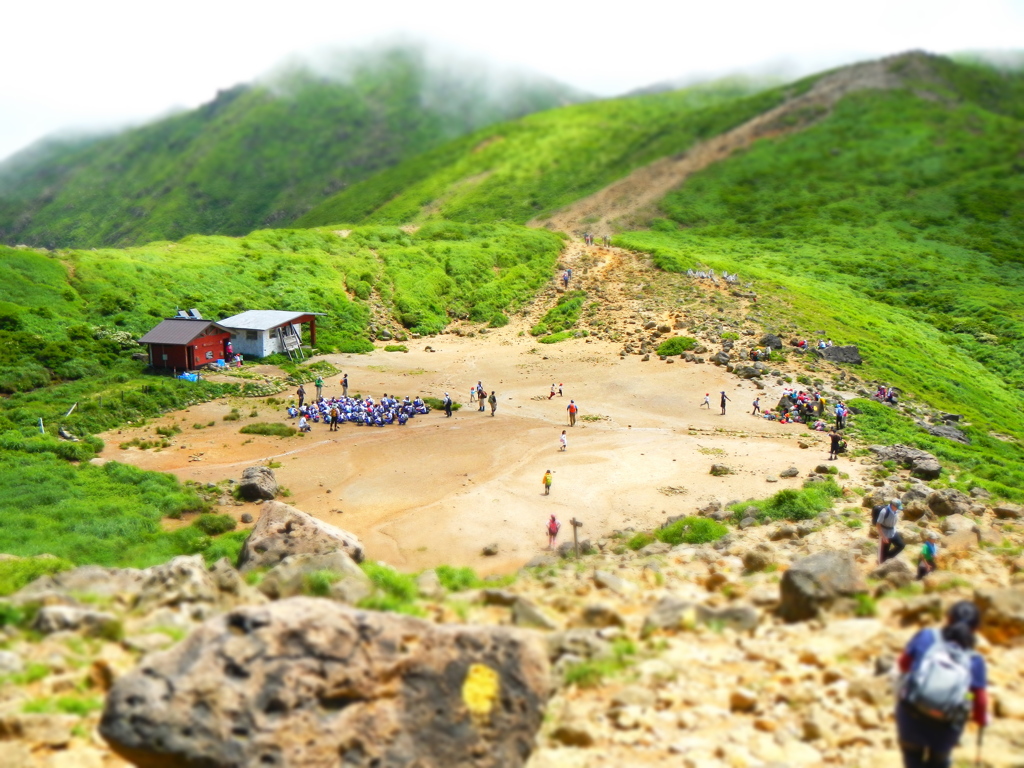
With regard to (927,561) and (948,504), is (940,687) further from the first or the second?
(948,504)

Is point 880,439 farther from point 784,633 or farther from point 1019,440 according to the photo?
point 784,633

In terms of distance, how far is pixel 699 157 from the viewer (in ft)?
445

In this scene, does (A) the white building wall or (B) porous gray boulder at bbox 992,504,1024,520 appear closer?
(B) porous gray boulder at bbox 992,504,1024,520

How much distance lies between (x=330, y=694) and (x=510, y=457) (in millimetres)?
28344

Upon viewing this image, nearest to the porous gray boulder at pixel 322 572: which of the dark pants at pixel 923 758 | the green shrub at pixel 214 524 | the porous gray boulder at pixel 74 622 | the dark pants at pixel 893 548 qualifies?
the porous gray boulder at pixel 74 622

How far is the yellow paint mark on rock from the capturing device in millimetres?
9594

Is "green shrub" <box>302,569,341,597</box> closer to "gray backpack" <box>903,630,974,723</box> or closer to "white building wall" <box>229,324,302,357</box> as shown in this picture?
"gray backpack" <box>903,630,974,723</box>

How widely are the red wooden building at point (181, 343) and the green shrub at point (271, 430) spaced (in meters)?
11.9

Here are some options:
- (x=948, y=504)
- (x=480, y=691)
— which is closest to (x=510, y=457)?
(x=948, y=504)

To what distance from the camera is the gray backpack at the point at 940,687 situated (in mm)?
8133

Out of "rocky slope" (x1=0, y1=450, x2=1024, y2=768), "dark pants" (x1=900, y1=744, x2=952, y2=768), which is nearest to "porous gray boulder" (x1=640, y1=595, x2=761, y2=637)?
"rocky slope" (x1=0, y1=450, x2=1024, y2=768)

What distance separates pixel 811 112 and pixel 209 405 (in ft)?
434

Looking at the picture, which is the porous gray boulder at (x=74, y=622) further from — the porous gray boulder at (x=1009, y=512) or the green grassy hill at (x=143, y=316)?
the porous gray boulder at (x=1009, y=512)

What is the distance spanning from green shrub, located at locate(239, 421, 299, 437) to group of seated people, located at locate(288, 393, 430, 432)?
1.44 metres
